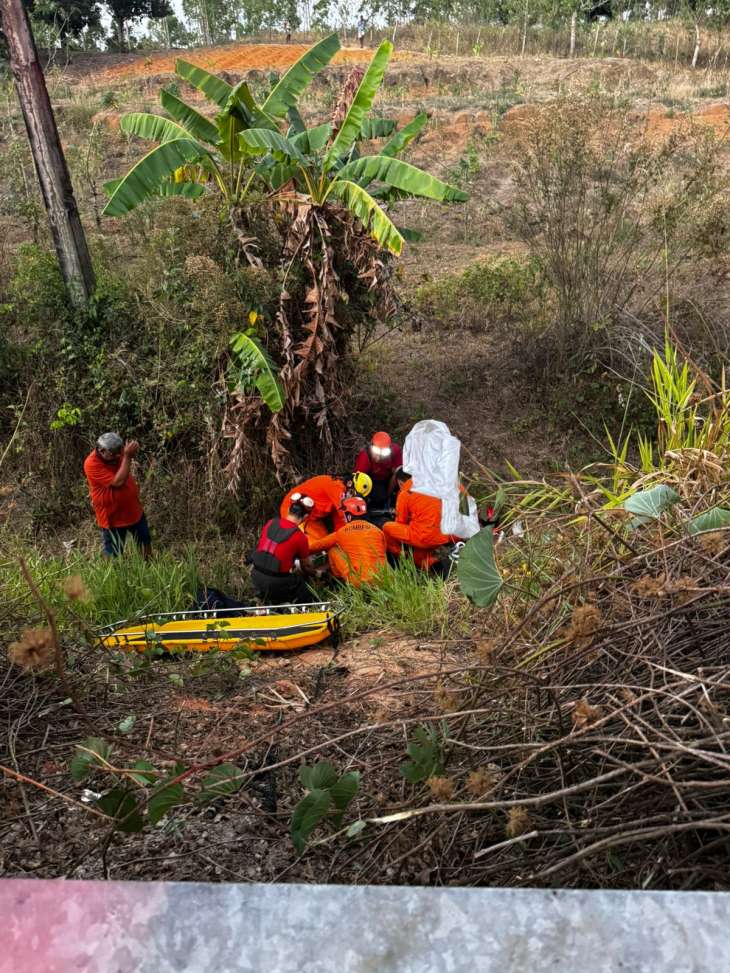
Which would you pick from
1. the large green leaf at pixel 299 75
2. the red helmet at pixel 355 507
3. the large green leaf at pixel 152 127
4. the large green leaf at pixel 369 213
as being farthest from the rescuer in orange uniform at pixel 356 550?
the large green leaf at pixel 299 75

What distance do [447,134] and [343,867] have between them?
19.3m

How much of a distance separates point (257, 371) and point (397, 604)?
127 inches

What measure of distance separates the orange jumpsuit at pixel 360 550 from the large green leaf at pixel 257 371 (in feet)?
5.66

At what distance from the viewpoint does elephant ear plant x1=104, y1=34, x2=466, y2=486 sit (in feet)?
25.4

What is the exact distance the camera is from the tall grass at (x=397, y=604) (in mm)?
5406

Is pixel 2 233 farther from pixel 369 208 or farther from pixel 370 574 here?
pixel 370 574

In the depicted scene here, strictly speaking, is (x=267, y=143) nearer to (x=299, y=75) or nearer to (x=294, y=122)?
(x=299, y=75)

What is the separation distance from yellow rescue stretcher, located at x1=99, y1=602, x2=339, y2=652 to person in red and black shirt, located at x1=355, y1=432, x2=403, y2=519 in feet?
6.94

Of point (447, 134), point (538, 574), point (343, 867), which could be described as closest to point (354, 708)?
point (538, 574)

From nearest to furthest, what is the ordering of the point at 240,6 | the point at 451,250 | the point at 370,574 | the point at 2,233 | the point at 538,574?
the point at 538,574, the point at 370,574, the point at 2,233, the point at 451,250, the point at 240,6

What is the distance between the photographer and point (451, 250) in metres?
14.5

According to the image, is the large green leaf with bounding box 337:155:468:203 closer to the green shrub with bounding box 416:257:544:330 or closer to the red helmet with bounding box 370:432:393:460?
the red helmet with bounding box 370:432:393:460

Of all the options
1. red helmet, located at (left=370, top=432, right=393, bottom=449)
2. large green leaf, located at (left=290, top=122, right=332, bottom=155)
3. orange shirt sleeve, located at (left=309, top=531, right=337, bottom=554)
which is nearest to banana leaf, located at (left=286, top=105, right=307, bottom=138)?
large green leaf, located at (left=290, top=122, right=332, bottom=155)

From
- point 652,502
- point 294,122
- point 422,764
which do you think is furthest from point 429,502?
point 422,764
